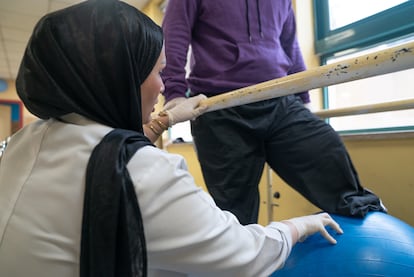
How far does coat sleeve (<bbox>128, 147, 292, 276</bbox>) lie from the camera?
0.49 metres

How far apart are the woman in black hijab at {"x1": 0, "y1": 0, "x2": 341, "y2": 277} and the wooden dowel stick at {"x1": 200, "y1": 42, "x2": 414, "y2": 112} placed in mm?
297

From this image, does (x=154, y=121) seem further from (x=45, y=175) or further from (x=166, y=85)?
(x=45, y=175)

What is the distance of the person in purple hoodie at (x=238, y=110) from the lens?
1.06 metres

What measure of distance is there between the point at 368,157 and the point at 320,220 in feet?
2.33

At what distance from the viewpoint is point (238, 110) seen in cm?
108

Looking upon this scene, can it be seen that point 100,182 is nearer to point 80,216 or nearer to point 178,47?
point 80,216

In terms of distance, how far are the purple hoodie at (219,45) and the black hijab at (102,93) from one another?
1.54 ft

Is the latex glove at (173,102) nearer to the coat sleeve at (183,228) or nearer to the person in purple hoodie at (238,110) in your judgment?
the person in purple hoodie at (238,110)

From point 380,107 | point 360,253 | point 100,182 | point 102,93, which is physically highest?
point 102,93

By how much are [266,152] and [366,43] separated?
2.90 feet

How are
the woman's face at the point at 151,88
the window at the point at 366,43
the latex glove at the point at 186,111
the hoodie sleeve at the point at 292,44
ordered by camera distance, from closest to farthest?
the woman's face at the point at 151,88 < the latex glove at the point at 186,111 < the hoodie sleeve at the point at 292,44 < the window at the point at 366,43

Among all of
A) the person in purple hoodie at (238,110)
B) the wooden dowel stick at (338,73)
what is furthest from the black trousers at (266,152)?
the wooden dowel stick at (338,73)

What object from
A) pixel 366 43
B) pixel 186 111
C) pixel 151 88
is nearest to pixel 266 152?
pixel 186 111

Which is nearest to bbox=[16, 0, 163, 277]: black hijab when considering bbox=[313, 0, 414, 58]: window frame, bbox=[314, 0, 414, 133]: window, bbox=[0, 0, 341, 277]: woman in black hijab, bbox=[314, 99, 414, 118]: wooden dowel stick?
bbox=[0, 0, 341, 277]: woman in black hijab
